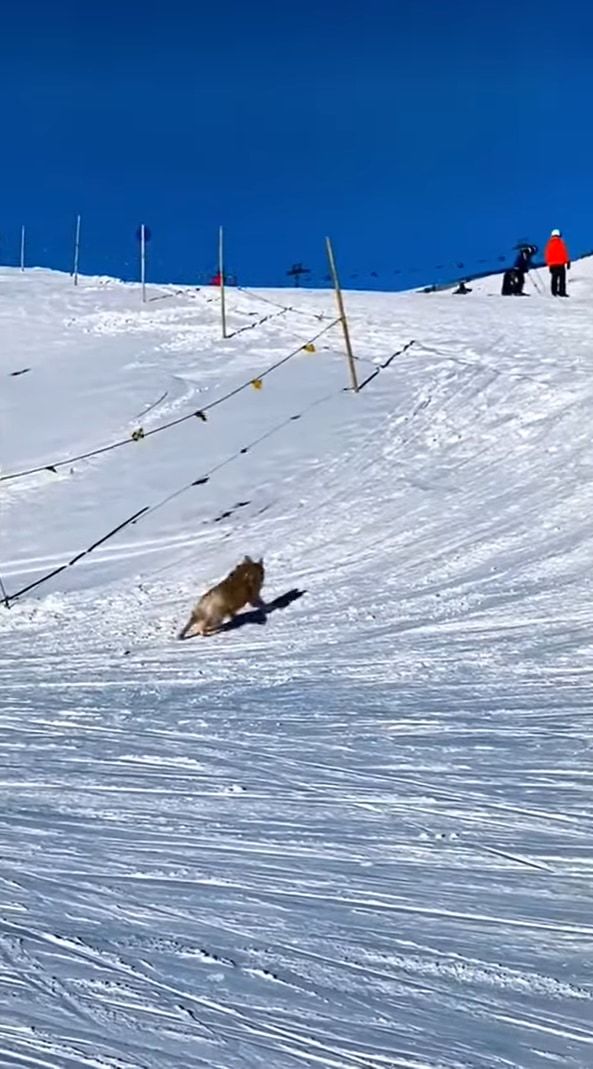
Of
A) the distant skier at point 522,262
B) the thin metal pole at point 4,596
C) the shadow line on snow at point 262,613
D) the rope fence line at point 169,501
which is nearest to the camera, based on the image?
the shadow line on snow at point 262,613

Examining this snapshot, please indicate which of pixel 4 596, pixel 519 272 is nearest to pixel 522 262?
pixel 519 272

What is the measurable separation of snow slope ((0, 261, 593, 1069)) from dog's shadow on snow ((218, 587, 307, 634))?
0.24 ft

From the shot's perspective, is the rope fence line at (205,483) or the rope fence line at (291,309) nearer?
the rope fence line at (205,483)

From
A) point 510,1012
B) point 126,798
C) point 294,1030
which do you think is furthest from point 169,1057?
point 126,798

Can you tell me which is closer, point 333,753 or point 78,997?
point 78,997

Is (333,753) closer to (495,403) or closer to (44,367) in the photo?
(495,403)

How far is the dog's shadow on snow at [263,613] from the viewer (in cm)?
1120

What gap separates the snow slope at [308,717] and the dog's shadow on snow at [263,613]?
74mm

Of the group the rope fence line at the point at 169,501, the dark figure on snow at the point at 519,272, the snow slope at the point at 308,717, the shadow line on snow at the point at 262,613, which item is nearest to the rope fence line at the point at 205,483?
the rope fence line at the point at 169,501

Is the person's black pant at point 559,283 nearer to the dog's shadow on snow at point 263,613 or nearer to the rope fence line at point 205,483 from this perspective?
the rope fence line at point 205,483

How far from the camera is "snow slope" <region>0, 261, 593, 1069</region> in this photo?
154 inches

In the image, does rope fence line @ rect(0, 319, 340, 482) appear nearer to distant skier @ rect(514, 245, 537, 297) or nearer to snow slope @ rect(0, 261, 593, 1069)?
snow slope @ rect(0, 261, 593, 1069)

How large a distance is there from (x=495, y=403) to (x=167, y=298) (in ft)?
36.5

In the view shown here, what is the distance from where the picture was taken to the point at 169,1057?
139 inches
